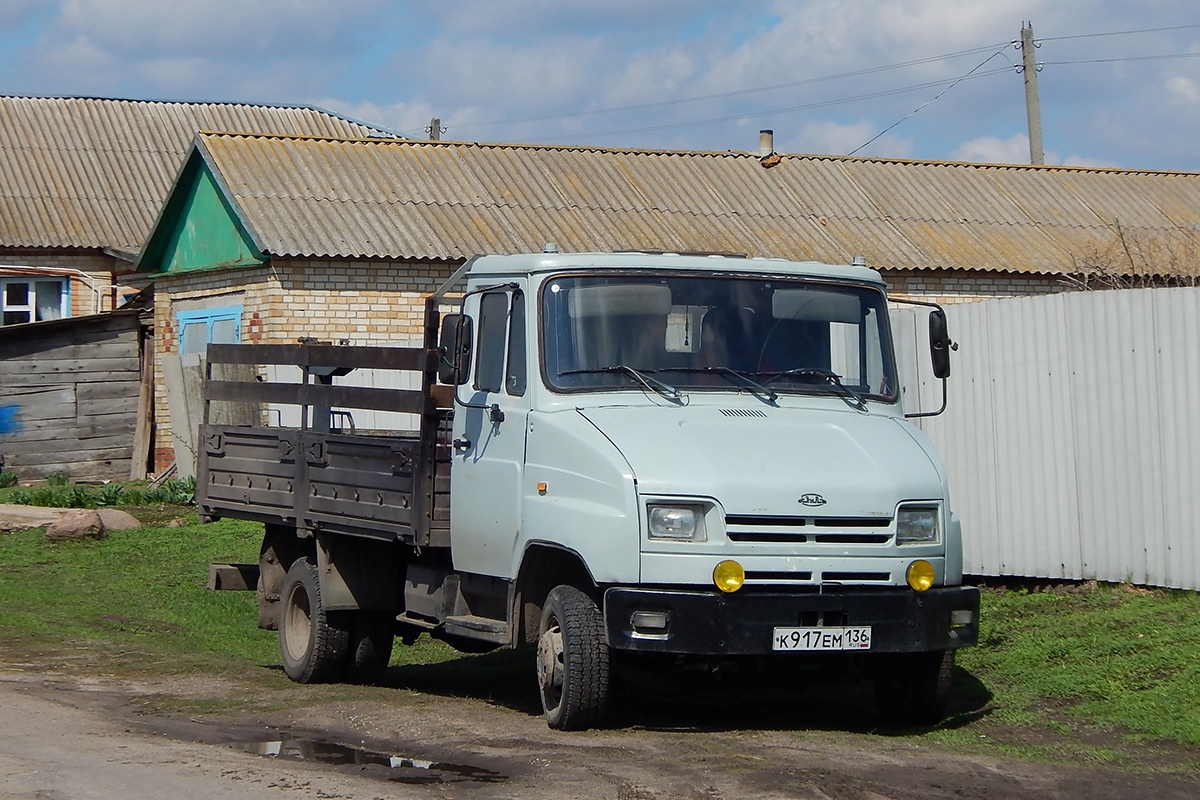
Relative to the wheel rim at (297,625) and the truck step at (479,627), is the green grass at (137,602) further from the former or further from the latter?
the truck step at (479,627)

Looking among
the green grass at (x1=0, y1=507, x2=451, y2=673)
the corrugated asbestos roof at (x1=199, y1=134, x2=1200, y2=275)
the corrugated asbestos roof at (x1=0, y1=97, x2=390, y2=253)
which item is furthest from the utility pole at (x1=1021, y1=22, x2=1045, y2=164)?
the green grass at (x1=0, y1=507, x2=451, y2=673)

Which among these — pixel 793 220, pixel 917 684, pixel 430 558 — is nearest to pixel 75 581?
pixel 430 558

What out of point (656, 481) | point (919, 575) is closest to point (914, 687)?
point (919, 575)

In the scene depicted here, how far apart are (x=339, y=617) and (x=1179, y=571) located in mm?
4940

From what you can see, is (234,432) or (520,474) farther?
(234,432)

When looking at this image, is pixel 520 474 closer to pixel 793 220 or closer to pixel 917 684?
pixel 917 684

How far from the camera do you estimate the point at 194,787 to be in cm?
568

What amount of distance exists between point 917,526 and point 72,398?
58.5 feet

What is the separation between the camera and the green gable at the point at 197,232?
2044 centimetres

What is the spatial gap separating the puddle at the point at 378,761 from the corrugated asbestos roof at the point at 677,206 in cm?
1299

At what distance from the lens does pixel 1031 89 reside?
33812 mm

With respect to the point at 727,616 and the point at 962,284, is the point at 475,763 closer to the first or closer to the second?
the point at 727,616

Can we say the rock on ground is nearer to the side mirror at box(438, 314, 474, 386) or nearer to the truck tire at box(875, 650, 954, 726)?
the side mirror at box(438, 314, 474, 386)

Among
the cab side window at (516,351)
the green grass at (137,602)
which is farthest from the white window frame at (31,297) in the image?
the cab side window at (516,351)
